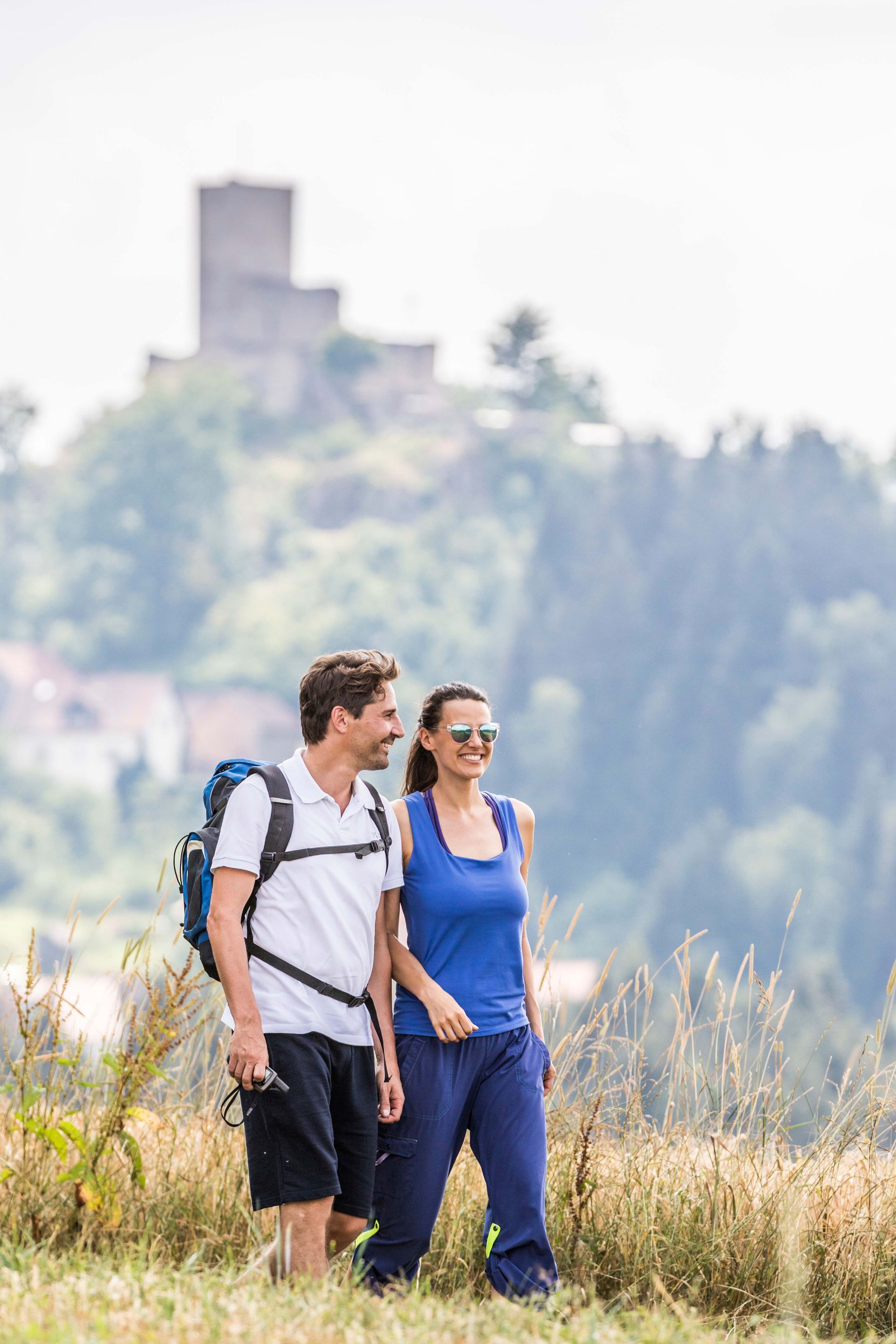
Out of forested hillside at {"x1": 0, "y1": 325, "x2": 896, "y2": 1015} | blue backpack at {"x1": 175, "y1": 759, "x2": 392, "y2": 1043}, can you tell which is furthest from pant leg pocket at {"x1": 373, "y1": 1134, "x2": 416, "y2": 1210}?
forested hillside at {"x1": 0, "y1": 325, "x2": 896, "y2": 1015}

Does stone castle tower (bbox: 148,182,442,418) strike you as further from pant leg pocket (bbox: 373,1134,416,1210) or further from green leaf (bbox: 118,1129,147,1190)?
pant leg pocket (bbox: 373,1134,416,1210)

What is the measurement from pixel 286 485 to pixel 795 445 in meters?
23.5

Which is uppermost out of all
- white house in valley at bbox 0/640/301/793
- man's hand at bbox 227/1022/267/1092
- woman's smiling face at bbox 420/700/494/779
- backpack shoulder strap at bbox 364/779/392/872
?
white house in valley at bbox 0/640/301/793

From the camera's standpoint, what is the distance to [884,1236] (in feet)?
9.45

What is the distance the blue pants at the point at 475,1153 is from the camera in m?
2.57

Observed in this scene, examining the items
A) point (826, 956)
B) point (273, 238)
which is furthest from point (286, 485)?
point (826, 956)

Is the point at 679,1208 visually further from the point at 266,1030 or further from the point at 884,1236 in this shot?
the point at 266,1030

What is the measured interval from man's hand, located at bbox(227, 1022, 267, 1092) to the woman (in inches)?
13.2

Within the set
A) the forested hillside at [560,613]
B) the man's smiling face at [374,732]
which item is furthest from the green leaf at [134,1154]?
the forested hillside at [560,613]

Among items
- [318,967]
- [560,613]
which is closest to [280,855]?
[318,967]

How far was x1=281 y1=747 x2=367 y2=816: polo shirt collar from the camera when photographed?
2.52 meters

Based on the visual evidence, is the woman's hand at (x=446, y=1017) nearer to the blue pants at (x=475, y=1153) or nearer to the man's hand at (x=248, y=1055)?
the blue pants at (x=475, y=1153)

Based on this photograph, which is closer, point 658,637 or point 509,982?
point 509,982

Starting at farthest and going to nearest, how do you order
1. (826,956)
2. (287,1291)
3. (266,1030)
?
(826,956), (266,1030), (287,1291)
